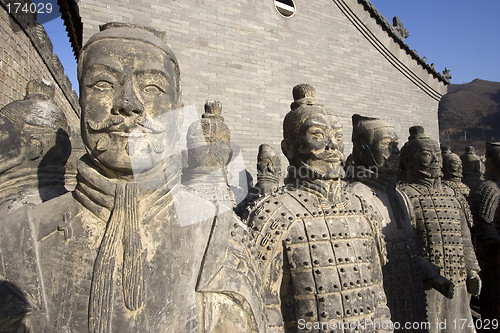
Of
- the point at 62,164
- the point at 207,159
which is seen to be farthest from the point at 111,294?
the point at 207,159

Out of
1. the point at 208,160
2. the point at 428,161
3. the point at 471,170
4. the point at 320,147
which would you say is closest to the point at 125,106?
the point at 320,147

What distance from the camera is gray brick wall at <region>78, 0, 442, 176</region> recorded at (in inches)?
441

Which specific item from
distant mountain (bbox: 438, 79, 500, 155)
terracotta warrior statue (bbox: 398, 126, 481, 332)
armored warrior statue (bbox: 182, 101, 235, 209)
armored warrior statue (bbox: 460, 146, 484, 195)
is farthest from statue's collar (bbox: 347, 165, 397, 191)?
distant mountain (bbox: 438, 79, 500, 155)

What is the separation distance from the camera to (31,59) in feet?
23.8

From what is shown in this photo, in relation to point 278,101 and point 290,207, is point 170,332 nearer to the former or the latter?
point 290,207

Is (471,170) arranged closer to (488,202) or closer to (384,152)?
(488,202)

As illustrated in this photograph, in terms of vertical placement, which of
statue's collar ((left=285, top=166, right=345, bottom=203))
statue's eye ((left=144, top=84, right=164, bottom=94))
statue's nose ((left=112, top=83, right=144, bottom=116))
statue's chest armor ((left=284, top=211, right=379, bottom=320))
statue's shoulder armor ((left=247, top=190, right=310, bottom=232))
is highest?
statue's eye ((left=144, top=84, right=164, bottom=94))

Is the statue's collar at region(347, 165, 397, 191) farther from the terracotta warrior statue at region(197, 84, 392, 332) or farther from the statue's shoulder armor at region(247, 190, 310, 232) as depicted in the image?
the statue's shoulder armor at region(247, 190, 310, 232)

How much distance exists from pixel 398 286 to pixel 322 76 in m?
11.8

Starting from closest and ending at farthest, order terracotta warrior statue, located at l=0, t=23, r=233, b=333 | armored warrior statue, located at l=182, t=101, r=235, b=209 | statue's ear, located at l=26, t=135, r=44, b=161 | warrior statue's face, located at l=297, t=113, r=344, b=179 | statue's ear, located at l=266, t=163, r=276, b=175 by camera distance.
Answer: terracotta warrior statue, located at l=0, t=23, r=233, b=333 → warrior statue's face, located at l=297, t=113, r=344, b=179 → statue's ear, located at l=26, t=135, r=44, b=161 → armored warrior statue, located at l=182, t=101, r=235, b=209 → statue's ear, located at l=266, t=163, r=276, b=175

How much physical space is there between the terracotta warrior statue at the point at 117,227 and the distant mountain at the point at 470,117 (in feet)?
133

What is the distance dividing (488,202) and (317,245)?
14.6ft

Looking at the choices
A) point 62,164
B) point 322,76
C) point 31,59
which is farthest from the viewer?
point 322,76

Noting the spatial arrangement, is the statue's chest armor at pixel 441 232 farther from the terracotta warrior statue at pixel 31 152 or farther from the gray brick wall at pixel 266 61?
the gray brick wall at pixel 266 61
